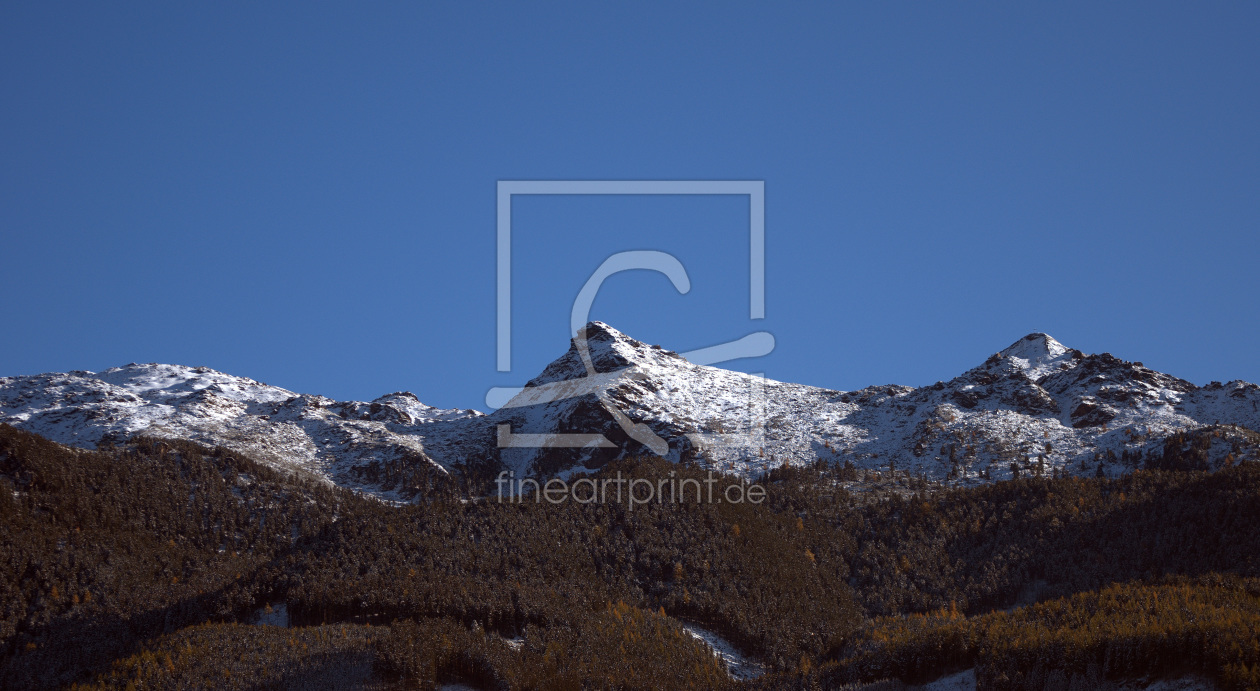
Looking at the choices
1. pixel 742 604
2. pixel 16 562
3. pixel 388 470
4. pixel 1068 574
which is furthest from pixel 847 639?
pixel 388 470

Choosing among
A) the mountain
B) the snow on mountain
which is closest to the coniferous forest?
the mountain

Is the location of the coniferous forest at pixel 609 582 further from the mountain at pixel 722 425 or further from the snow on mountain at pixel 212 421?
the snow on mountain at pixel 212 421

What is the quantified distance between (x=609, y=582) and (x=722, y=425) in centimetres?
7915

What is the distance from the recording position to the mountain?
505ft

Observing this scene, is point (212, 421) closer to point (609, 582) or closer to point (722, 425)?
point (722, 425)

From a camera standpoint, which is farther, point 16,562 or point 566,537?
point 566,537

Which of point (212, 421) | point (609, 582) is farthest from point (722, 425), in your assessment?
point (212, 421)

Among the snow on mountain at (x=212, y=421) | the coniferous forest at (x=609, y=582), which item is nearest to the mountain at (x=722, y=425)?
the snow on mountain at (x=212, y=421)

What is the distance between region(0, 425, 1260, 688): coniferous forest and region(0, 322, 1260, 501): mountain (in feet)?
69.9

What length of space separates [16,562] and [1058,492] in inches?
4239

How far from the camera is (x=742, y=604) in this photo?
96.4m

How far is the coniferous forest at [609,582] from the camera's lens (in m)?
71.1

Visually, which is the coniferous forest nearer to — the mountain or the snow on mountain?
the mountain

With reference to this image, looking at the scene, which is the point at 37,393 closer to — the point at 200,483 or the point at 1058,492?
the point at 200,483
